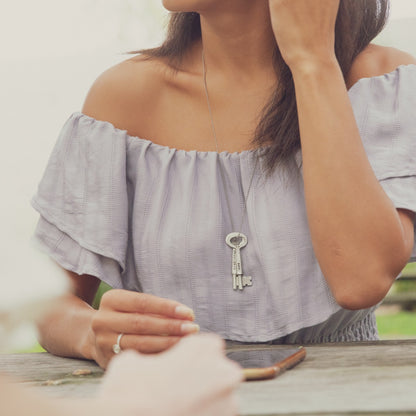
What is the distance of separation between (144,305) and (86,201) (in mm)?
518

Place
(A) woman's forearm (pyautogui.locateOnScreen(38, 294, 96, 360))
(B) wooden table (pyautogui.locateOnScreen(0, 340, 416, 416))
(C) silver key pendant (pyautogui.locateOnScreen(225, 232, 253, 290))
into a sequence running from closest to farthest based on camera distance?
(B) wooden table (pyautogui.locateOnScreen(0, 340, 416, 416)), (A) woman's forearm (pyautogui.locateOnScreen(38, 294, 96, 360)), (C) silver key pendant (pyautogui.locateOnScreen(225, 232, 253, 290))

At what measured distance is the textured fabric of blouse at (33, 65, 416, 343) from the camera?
3.92 ft

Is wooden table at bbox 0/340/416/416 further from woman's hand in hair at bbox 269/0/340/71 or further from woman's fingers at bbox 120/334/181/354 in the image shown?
woman's hand in hair at bbox 269/0/340/71

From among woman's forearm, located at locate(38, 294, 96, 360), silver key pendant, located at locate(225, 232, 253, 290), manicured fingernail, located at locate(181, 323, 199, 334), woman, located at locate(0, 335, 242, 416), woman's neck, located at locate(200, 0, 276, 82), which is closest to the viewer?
woman, located at locate(0, 335, 242, 416)

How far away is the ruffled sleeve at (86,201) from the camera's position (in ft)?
4.12

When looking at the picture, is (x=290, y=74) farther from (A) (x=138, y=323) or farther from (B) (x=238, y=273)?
(A) (x=138, y=323)

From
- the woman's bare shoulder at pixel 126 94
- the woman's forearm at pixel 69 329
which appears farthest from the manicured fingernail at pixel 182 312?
the woman's bare shoulder at pixel 126 94

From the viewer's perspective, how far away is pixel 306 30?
116cm

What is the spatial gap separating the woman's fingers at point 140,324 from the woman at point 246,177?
0.28 feet

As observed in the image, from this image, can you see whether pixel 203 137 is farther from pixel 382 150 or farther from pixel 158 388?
pixel 158 388

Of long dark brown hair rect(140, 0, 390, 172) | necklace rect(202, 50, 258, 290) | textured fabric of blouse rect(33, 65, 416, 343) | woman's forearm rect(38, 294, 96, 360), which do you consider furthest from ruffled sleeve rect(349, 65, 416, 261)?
woman's forearm rect(38, 294, 96, 360)

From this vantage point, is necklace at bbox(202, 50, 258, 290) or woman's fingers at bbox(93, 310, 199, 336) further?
necklace at bbox(202, 50, 258, 290)

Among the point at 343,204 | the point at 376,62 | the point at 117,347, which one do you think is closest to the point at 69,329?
the point at 117,347

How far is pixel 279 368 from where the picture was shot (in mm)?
683
